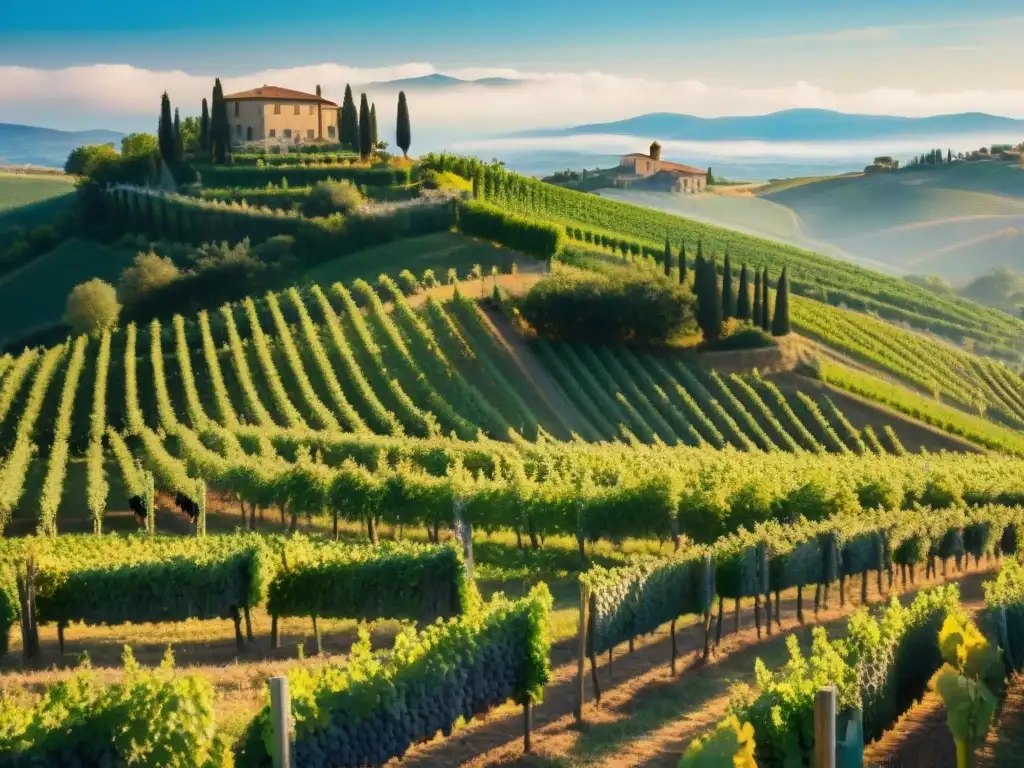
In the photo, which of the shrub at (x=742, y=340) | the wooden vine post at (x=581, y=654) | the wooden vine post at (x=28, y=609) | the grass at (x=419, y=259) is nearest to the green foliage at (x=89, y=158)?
the grass at (x=419, y=259)

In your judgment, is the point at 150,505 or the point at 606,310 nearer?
the point at 150,505

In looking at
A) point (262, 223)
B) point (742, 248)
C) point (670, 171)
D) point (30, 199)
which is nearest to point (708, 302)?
point (262, 223)

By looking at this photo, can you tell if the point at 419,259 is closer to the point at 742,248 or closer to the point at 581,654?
the point at 742,248

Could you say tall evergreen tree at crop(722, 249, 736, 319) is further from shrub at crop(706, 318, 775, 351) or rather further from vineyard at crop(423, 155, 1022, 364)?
vineyard at crop(423, 155, 1022, 364)

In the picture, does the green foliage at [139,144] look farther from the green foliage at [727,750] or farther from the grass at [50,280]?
the green foliage at [727,750]

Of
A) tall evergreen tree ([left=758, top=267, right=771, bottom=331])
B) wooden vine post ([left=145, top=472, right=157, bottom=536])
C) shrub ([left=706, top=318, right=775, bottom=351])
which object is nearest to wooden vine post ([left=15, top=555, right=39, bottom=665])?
wooden vine post ([left=145, top=472, right=157, bottom=536])

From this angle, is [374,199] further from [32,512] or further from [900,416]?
[32,512]

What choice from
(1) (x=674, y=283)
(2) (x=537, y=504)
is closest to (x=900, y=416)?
(1) (x=674, y=283)
